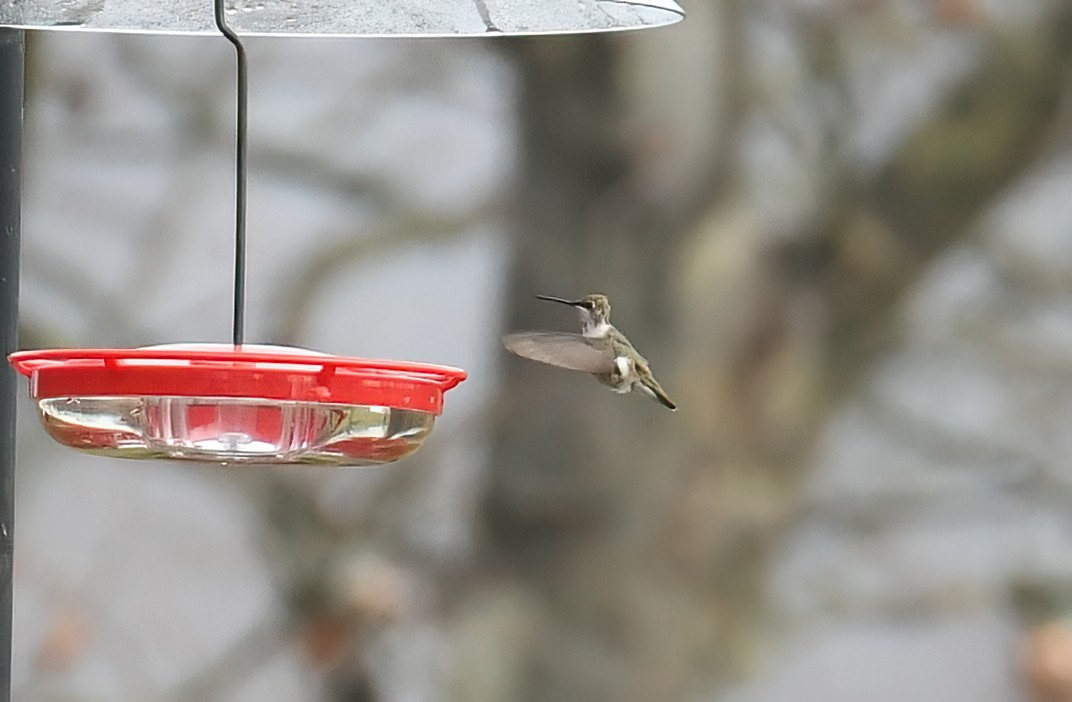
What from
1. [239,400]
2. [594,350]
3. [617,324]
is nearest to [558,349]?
[594,350]

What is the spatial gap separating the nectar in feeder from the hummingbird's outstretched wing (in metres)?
0.42

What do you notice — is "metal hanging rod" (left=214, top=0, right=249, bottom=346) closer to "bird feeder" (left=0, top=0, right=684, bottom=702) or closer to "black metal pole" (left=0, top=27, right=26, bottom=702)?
"bird feeder" (left=0, top=0, right=684, bottom=702)

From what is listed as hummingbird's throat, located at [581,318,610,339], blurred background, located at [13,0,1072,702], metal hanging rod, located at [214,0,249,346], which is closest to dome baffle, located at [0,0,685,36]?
metal hanging rod, located at [214,0,249,346]

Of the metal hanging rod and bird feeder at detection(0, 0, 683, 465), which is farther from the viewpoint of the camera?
the metal hanging rod

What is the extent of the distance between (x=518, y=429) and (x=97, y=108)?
50.6 inches

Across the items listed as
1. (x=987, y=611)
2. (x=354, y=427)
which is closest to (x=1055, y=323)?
(x=987, y=611)

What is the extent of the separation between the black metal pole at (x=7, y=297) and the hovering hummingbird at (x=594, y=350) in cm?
50

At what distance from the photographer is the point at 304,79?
12.9 feet

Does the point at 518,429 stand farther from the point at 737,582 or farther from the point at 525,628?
the point at 737,582

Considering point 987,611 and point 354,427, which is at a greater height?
point 354,427

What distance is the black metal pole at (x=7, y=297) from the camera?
1243 mm

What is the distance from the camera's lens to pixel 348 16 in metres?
1.67

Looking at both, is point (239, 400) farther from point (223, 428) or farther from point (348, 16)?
point (348, 16)

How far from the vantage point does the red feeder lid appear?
1.08 meters
